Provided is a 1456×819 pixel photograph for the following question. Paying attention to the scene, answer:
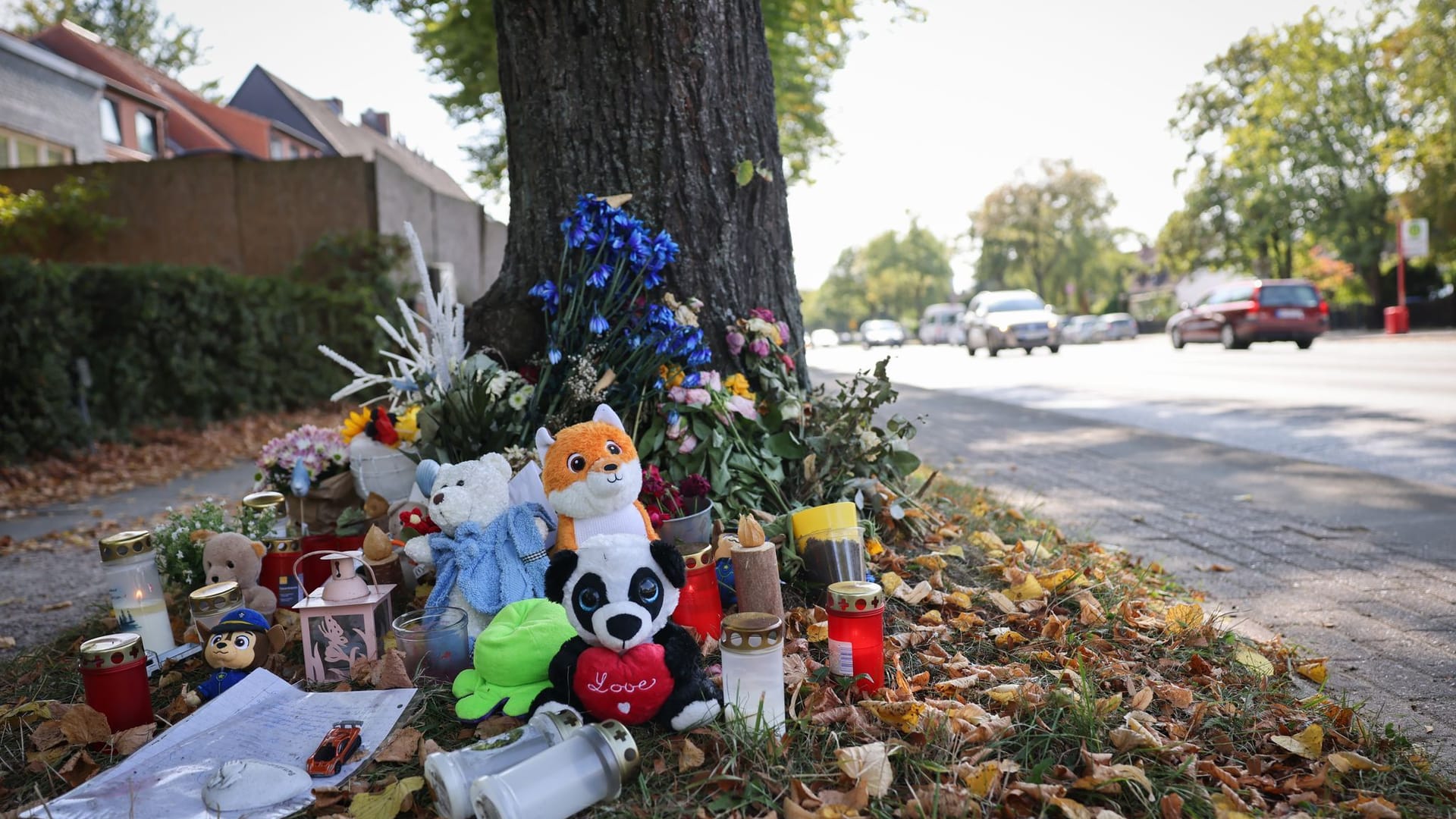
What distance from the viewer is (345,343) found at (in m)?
11.3

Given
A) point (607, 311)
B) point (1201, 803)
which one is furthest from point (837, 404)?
point (1201, 803)

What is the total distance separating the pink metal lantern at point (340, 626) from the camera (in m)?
2.51

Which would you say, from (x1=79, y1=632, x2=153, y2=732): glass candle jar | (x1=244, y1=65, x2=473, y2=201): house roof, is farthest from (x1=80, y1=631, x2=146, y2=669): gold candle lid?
(x1=244, y1=65, x2=473, y2=201): house roof

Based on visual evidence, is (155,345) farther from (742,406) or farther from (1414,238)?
(1414,238)

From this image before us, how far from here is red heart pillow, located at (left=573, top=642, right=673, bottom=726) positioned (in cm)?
202

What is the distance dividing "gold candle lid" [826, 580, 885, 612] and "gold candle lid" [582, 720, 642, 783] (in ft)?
2.14

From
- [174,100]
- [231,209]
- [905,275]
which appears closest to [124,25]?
[174,100]

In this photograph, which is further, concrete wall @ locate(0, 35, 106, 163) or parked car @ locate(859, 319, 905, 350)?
parked car @ locate(859, 319, 905, 350)

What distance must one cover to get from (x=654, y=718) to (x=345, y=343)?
1050 centimetres

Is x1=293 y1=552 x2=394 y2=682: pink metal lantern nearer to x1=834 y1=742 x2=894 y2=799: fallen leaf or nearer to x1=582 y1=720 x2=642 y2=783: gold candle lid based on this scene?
x1=582 y1=720 x2=642 y2=783: gold candle lid

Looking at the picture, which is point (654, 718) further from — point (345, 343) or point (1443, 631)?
point (345, 343)

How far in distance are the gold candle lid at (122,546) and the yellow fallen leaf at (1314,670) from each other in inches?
141

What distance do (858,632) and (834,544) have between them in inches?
20.8

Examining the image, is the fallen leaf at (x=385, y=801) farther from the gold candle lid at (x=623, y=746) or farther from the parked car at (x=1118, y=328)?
the parked car at (x=1118, y=328)
